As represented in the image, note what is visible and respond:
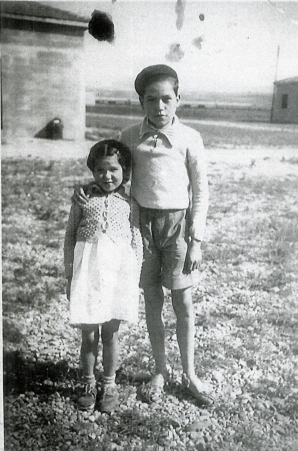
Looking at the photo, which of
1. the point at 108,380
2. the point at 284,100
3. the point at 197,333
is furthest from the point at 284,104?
the point at 108,380

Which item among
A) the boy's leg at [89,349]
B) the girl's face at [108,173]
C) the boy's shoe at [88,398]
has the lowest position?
the boy's shoe at [88,398]

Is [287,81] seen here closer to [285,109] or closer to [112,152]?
[285,109]

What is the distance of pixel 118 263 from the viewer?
291 cm

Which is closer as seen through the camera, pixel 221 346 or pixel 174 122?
pixel 174 122

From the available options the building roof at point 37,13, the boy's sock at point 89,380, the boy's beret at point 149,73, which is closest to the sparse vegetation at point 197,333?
the boy's sock at point 89,380

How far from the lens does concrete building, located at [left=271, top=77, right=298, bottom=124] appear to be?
3.10 m

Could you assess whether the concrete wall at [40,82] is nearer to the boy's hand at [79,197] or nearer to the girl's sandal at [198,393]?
the boy's hand at [79,197]

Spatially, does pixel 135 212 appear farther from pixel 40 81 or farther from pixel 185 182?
pixel 40 81

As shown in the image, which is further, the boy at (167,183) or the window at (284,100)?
the window at (284,100)

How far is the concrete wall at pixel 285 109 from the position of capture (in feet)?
10.2

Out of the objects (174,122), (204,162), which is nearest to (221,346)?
(204,162)

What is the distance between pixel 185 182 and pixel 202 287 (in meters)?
0.67

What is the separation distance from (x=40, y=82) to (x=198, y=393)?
1.80 metres

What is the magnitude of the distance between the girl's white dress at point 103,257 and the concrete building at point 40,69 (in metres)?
0.46
